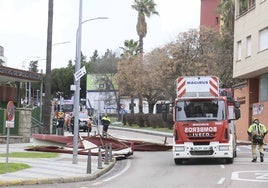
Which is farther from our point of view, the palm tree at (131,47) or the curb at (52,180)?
the palm tree at (131,47)

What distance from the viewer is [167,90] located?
65875 mm

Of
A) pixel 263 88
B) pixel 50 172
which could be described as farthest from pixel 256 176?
pixel 263 88

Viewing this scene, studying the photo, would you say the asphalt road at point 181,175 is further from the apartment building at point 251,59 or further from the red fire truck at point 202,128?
the apartment building at point 251,59

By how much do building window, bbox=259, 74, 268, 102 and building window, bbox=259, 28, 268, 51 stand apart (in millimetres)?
2999

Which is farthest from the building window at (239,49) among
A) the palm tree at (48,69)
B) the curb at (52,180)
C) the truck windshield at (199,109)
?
the curb at (52,180)

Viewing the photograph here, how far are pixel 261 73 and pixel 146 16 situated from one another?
39.3 metres

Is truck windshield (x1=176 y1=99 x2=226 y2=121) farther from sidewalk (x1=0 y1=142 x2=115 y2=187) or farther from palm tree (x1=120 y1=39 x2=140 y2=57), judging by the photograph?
palm tree (x1=120 y1=39 x2=140 y2=57)

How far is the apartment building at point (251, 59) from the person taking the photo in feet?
133

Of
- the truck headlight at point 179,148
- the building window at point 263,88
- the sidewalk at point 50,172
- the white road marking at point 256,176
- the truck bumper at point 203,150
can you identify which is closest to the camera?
the sidewalk at point 50,172

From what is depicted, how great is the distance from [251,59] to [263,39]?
2.29m

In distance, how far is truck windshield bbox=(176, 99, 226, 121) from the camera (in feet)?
71.9

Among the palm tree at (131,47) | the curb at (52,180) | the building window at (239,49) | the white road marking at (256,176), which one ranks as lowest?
the curb at (52,180)

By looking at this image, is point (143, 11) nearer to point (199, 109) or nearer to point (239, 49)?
point (239, 49)

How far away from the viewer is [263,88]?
4344cm
